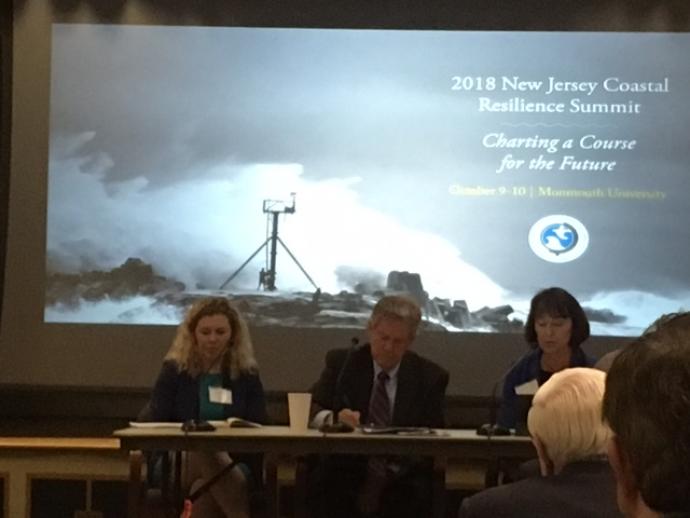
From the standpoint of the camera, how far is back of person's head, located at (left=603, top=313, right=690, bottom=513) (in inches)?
37.9

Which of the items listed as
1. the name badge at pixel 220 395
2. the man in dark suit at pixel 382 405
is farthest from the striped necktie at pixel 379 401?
the name badge at pixel 220 395

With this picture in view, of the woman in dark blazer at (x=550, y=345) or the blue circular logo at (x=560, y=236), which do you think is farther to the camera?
the blue circular logo at (x=560, y=236)

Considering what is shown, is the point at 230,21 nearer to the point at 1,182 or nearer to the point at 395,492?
the point at 1,182

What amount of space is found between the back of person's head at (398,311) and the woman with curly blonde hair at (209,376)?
470 mm

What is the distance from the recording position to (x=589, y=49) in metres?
5.70

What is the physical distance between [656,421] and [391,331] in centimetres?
339

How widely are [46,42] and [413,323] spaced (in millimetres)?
2405

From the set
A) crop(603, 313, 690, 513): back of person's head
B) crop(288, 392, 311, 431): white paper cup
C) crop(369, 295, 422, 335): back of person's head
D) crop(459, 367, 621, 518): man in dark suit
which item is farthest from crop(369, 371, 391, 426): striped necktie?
crop(603, 313, 690, 513): back of person's head

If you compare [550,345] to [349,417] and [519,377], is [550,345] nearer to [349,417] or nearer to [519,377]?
[519,377]

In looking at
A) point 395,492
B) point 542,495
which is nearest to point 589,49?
point 395,492

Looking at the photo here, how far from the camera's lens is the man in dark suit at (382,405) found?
431 centimetres

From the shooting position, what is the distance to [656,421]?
3.19ft

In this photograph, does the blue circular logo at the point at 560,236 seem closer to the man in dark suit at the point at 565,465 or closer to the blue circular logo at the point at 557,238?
the blue circular logo at the point at 557,238

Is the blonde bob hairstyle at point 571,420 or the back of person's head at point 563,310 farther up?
the back of person's head at point 563,310
